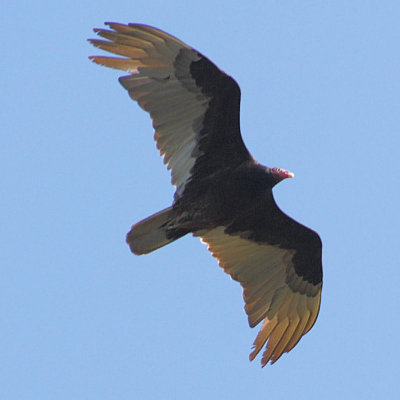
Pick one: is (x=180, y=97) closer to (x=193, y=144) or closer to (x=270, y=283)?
(x=193, y=144)

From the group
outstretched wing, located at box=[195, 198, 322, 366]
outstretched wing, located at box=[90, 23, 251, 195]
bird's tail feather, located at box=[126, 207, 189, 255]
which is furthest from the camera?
outstretched wing, located at box=[195, 198, 322, 366]

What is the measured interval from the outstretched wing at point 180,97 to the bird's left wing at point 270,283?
1053mm

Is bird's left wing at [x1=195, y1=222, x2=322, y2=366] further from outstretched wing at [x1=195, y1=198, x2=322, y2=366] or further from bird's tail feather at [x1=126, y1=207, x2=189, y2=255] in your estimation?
bird's tail feather at [x1=126, y1=207, x2=189, y2=255]

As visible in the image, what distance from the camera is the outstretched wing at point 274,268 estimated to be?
12.0m

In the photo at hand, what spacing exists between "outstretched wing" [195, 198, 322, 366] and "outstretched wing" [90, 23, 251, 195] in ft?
3.14

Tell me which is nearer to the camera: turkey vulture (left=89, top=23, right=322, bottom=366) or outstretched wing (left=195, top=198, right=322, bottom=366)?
turkey vulture (left=89, top=23, right=322, bottom=366)

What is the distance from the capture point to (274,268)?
12297 millimetres

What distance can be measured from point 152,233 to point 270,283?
1732mm

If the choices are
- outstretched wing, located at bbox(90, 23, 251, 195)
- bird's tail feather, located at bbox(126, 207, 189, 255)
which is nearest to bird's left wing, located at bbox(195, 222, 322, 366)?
bird's tail feather, located at bbox(126, 207, 189, 255)

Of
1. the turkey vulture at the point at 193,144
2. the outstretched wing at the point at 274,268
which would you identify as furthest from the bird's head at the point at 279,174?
the outstretched wing at the point at 274,268

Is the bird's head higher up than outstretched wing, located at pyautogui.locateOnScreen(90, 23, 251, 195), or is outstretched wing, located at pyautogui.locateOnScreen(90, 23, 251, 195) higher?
outstretched wing, located at pyautogui.locateOnScreen(90, 23, 251, 195)

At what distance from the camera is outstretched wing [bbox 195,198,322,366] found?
12.0 metres

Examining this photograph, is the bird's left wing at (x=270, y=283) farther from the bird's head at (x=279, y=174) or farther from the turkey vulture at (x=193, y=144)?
the bird's head at (x=279, y=174)

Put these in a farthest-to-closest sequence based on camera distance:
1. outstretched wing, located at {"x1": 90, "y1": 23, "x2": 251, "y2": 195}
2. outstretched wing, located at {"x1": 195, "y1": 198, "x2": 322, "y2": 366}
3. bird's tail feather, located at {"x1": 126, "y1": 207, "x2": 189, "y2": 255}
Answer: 1. outstretched wing, located at {"x1": 195, "y1": 198, "x2": 322, "y2": 366}
2. bird's tail feather, located at {"x1": 126, "y1": 207, "x2": 189, "y2": 255}
3. outstretched wing, located at {"x1": 90, "y1": 23, "x2": 251, "y2": 195}
